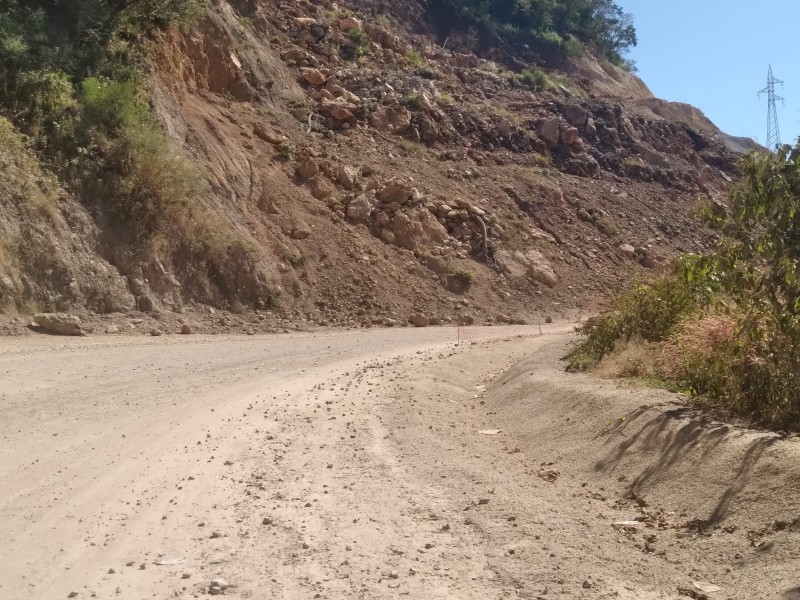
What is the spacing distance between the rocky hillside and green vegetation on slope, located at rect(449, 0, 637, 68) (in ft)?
25.3

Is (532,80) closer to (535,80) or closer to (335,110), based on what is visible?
(535,80)

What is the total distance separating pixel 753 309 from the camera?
755cm

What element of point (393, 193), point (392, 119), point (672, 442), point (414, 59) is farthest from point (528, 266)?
point (672, 442)

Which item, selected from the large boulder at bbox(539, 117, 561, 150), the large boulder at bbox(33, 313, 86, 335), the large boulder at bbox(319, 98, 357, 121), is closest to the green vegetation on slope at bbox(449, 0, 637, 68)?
the large boulder at bbox(539, 117, 561, 150)

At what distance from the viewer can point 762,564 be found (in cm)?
501

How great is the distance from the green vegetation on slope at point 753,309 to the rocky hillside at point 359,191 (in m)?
4.90

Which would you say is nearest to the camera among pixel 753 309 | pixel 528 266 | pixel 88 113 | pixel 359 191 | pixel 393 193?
pixel 753 309

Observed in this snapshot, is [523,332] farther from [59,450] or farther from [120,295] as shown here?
[59,450]

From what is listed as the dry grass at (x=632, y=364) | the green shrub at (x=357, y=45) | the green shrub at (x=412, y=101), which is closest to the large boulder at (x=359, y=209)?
the green shrub at (x=412, y=101)

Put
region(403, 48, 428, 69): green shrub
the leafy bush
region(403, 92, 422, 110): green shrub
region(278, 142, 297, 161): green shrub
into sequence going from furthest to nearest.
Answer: the leafy bush → region(403, 48, 428, 69): green shrub → region(403, 92, 422, 110): green shrub → region(278, 142, 297, 161): green shrub

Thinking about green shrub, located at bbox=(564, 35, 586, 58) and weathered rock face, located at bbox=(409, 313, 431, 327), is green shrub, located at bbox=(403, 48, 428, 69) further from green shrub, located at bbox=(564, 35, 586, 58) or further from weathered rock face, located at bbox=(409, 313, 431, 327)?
weathered rock face, located at bbox=(409, 313, 431, 327)

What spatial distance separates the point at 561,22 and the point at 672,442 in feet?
185

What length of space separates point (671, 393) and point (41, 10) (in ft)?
58.1

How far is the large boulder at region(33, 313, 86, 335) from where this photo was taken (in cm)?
1512
